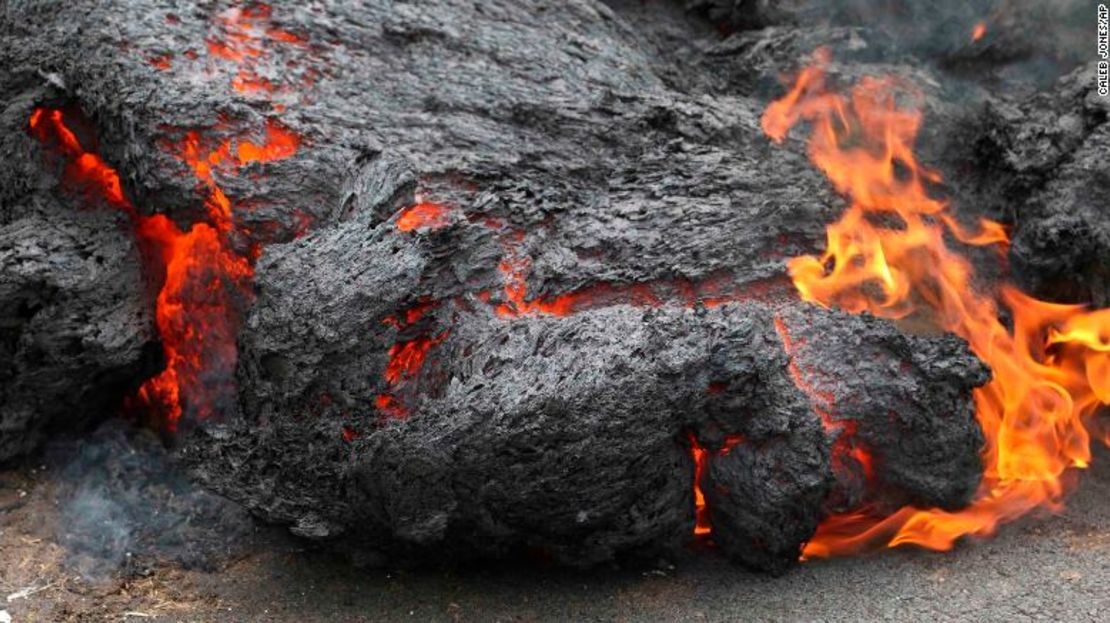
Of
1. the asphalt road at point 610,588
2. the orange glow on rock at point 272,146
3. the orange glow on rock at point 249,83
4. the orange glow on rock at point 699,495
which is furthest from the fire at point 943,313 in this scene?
the orange glow on rock at point 249,83

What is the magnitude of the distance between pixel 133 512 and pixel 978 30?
426 cm

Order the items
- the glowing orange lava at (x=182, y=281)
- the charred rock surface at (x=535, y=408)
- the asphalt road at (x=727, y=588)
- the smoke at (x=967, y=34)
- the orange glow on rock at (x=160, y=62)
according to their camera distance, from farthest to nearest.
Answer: the smoke at (x=967, y=34)
the glowing orange lava at (x=182, y=281)
the orange glow on rock at (x=160, y=62)
the asphalt road at (x=727, y=588)
the charred rock surface at (x=535, y=408)

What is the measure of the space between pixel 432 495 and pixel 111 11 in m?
2.42

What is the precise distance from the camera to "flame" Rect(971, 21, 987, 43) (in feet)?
16.4

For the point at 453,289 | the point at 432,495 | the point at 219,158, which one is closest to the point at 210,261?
the point at 219,158

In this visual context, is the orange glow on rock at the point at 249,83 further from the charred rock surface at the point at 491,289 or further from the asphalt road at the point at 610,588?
the asphalt road at the point at 610,588

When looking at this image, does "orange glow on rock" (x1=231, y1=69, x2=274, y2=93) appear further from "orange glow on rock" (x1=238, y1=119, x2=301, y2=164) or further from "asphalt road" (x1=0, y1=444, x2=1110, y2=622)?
"asphalt road" (x1=0, y1=444, x2=1110, y2=622)

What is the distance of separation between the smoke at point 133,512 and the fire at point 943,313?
2334mm

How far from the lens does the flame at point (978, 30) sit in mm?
5012

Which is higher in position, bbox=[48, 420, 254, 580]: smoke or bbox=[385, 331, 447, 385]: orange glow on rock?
bbox=[385, 331, 447, 385]: orange glow on rock

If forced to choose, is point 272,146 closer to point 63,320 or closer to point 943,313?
point 63,320

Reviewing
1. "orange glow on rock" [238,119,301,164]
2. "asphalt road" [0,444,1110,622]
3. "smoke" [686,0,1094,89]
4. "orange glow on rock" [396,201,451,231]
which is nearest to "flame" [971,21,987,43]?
"smoke" [686,0,1094,89]

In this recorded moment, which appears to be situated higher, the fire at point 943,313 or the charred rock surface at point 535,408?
the fire at point 943,313

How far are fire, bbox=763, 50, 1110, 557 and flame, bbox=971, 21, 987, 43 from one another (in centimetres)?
55
